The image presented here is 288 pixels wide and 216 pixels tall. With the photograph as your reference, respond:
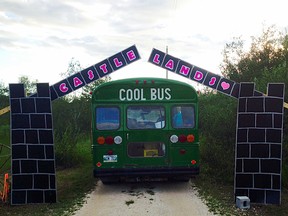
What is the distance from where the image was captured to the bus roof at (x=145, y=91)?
8.23 m

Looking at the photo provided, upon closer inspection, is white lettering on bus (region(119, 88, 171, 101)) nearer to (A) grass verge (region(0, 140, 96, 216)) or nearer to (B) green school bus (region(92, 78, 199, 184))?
(B) green school bus (region(92, 78, 199, 184))

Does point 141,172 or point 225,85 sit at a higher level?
point 225,85

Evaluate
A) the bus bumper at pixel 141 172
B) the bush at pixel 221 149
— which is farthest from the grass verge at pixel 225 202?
the bus bumper at pixel 141 172

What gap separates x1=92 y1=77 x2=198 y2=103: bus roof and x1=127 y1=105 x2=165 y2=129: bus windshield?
0.22 metres

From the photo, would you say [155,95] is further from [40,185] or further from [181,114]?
[40,185]

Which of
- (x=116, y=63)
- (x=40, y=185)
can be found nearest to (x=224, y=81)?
(x=116, y=63)

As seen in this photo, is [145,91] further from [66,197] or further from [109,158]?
[66,197]

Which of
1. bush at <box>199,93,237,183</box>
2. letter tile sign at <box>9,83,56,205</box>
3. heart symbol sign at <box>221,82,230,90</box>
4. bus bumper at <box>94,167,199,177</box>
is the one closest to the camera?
letter tile sign at <box>9,83,56,205</box>

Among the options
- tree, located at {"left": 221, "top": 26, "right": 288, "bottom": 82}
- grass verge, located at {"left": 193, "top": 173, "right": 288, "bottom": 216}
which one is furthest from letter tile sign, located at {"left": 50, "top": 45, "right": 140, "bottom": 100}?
tree, located at {"left": 221, "top": 26, "right": 288, "bottom": 82}

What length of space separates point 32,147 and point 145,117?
2719mm

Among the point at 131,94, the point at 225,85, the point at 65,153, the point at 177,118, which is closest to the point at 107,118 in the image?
the point at 131,94

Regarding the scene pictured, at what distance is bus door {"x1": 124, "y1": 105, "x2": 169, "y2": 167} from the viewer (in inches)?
326

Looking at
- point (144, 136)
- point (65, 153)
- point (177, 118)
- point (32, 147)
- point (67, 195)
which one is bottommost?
point (67, 195)

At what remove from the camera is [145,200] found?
7.59m
